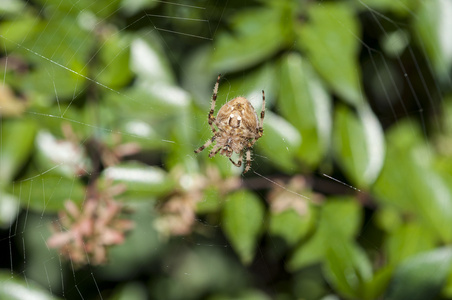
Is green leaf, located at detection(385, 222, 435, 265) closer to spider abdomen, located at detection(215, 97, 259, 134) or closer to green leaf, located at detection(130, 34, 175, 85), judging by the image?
spider abdomen, located at detection(215, 97, 259, 134)

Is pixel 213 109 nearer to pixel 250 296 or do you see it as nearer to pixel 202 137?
pixel 202 137

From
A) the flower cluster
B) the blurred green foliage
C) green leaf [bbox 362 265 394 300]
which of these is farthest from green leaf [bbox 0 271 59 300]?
green leaf [bbox 362 265 394 300]

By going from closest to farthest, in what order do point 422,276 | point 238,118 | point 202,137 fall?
point 422,276 → point 202,137 → point 238,118

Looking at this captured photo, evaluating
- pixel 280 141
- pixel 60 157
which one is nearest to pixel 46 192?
pixel 60 157

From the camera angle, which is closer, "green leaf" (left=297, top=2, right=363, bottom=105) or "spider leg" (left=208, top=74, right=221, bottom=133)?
"green leaf" (left=297, top=2, right=363, bottom=105)

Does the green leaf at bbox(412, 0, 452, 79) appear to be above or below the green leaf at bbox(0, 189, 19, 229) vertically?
above

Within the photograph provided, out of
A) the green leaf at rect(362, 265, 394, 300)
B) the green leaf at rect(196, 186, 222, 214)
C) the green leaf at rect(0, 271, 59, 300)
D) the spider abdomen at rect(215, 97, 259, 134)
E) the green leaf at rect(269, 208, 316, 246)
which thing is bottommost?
the green leaf at rect(0, 271, 59, 300)

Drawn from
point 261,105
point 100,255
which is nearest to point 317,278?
point 261,105
